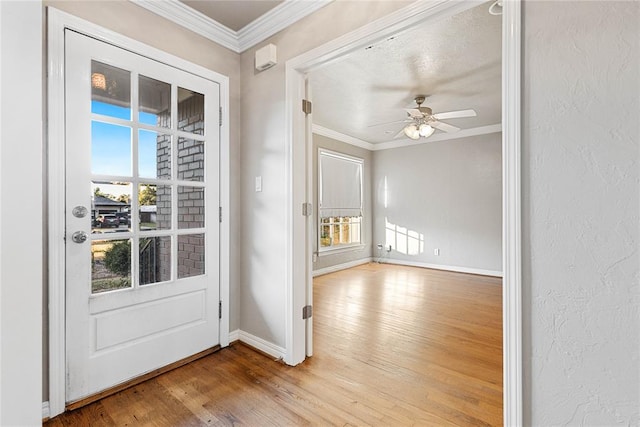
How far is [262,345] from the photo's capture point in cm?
231

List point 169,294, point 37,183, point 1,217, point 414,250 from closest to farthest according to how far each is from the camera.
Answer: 1. point 1,217
2. point 37,183
3. point 169,294
4. point 414,250

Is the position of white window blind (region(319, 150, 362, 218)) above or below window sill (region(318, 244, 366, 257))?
above

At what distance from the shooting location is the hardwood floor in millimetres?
1589

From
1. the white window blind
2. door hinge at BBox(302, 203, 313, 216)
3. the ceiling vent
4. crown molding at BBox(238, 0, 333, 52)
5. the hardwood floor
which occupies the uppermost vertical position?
crown molding at BBox(238, 0, 333, 52)

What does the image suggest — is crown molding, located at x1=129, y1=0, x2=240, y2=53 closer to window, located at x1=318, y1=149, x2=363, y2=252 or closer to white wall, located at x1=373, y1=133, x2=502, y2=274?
window, located at x1=318, y1=149, x2=363, y2=252

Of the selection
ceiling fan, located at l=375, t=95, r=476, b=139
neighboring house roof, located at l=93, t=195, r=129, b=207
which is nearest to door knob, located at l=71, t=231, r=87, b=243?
neighboring house roof, located at l=93, t=195, r=129, b=207

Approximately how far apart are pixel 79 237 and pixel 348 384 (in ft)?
5.80

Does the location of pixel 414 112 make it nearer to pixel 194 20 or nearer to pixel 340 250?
pixel 194 20

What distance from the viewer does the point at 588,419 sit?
115 centimetres

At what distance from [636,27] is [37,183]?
2.34 m

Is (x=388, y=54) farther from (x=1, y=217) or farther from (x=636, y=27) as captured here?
(x=1, y=217)

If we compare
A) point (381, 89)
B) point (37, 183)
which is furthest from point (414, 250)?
point (37, 183)

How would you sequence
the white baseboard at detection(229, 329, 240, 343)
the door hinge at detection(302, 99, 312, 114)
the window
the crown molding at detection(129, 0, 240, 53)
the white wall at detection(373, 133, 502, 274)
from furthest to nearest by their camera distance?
1. the window
2. the white wall at detection(373, 133, 502, 274)
3. the white baseboard at detection(229, 329, 240, 343)
4. the door hinge at detection(302, 99, 312, 114)
5. the crown molding at detection(129, 0, 240, 53)

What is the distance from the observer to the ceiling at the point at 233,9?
2.06m
